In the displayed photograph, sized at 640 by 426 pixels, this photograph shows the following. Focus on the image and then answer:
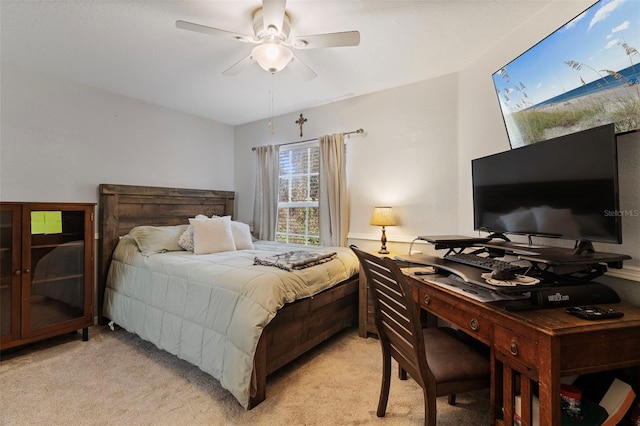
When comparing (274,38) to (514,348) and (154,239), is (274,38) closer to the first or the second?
(514,348)

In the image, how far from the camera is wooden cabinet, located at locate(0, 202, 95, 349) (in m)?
2.17

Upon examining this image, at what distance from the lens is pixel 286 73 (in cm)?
264

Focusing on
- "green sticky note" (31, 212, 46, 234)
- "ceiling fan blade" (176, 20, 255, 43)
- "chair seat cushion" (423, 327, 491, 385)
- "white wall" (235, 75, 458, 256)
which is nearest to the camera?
"chair seat cushion" (423, 327, 491, 385)

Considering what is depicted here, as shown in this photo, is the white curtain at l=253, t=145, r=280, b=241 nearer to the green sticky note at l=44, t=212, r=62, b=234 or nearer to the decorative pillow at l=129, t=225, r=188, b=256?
the decorative pillow at l=129, t=225, r=188, b=256

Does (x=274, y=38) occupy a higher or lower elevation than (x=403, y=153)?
higher

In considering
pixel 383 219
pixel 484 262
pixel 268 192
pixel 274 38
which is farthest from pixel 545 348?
pixel 268 192

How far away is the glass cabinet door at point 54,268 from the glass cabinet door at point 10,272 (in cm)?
5

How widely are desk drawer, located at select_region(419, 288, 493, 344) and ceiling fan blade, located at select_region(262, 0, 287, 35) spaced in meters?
1.74

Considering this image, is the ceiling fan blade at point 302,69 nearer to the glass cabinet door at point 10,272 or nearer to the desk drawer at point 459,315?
the desk drawer at point 459,315

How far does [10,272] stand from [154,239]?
1.00 m

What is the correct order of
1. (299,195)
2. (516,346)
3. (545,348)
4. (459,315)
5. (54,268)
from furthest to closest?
(299,195), (54,268), (459,315), (516,346), (545,348)

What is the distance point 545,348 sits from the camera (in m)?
0.92

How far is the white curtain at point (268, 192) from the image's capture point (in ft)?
12.6

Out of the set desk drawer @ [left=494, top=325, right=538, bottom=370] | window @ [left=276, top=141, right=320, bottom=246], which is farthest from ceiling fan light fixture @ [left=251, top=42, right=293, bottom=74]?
desk drawer @ [left=494, top=325, right=538, bottom=370]
